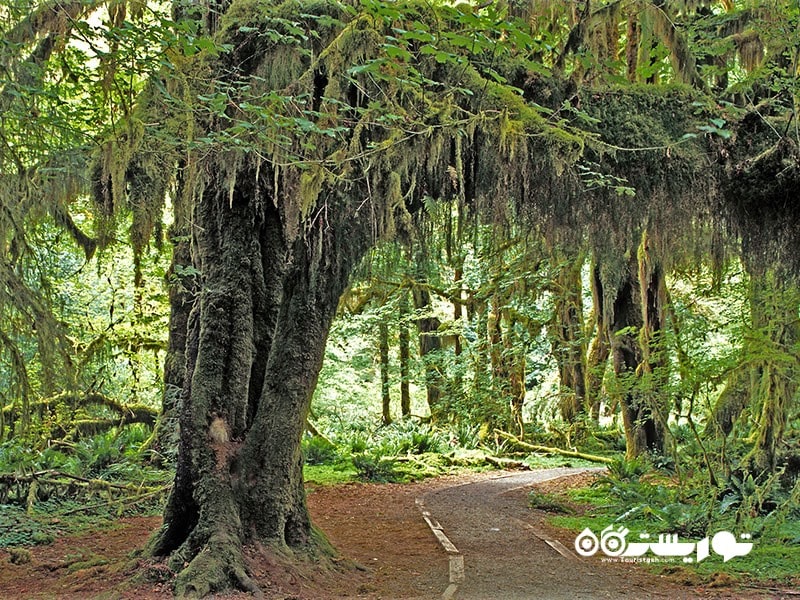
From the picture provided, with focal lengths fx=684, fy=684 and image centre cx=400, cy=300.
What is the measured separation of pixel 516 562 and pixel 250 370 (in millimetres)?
3286

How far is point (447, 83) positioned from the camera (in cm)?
590

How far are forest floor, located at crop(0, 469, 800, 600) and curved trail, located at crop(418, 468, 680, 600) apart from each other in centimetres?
1

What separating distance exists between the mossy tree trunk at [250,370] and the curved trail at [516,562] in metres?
1.65

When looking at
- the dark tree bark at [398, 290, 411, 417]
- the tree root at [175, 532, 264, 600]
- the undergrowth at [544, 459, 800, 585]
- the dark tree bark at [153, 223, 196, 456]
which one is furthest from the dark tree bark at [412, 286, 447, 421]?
the tree root at [175, 532, 264, 600]

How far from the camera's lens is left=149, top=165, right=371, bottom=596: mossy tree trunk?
582 centimetres

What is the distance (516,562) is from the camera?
22.6 ft

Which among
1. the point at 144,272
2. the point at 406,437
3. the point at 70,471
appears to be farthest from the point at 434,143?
the point at 406,437

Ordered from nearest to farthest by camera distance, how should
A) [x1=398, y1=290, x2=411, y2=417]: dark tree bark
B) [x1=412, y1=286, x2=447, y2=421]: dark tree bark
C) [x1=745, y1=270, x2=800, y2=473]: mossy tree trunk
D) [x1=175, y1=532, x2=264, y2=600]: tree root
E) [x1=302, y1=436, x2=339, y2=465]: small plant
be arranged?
[x1=175, y1=532, x2=264, y2=600]: tree root → [x1=745, y1=270, x2=800, y2=473]: mossy tree trunk → [x1=302, y1=436, x2=339, y2=465]: small plant → [x1=412, y1=286, x2=447, y2=421]: dark tree bark → [x1=398, y1=290, x2=411, y2=417]: dark tree bark

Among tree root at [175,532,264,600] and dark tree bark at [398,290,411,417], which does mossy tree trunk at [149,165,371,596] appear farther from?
dark tree bark at [398,290,411,417]

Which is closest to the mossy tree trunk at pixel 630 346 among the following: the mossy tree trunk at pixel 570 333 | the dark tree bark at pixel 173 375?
the mossy tree trunk at pixel 570 333

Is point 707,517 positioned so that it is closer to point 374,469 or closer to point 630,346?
point 630,346

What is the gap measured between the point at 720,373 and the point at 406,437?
31.1 ft

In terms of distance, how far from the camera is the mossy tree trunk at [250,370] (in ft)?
19.1

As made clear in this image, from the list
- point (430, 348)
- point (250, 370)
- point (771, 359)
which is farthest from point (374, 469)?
point (771, 359)
